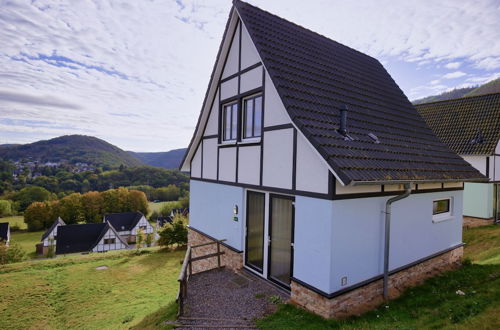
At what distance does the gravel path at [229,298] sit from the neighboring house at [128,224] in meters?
58.8

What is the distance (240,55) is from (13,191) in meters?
115

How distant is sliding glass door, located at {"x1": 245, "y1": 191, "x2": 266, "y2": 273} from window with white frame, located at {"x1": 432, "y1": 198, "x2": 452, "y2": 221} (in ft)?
16.7

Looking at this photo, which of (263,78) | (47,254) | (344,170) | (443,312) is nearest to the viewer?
(344,170)

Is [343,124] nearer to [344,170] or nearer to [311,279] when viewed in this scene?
[344,170]

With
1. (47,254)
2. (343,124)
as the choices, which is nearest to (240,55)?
(343,124)

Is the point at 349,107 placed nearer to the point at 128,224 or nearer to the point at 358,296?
the point at 358,296

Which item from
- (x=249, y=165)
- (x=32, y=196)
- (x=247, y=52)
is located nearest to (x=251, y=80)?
(x=247, y=52)

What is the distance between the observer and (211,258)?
981 centimetres

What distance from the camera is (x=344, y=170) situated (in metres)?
4.95

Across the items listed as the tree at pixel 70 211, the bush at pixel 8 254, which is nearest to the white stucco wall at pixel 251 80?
the bush at pixel 8 254

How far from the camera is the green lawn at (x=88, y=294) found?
973 centimetres

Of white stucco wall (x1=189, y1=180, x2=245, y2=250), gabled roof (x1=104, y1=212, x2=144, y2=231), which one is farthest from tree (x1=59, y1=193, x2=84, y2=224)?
white stucco wall (x1=189, y1=180, x2=245, y2=250)

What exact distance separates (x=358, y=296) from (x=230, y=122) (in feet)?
20.0

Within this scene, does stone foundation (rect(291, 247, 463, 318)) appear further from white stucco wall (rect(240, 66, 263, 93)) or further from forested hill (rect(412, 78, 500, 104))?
forested hill (rect(412, 78, 500, 104))
